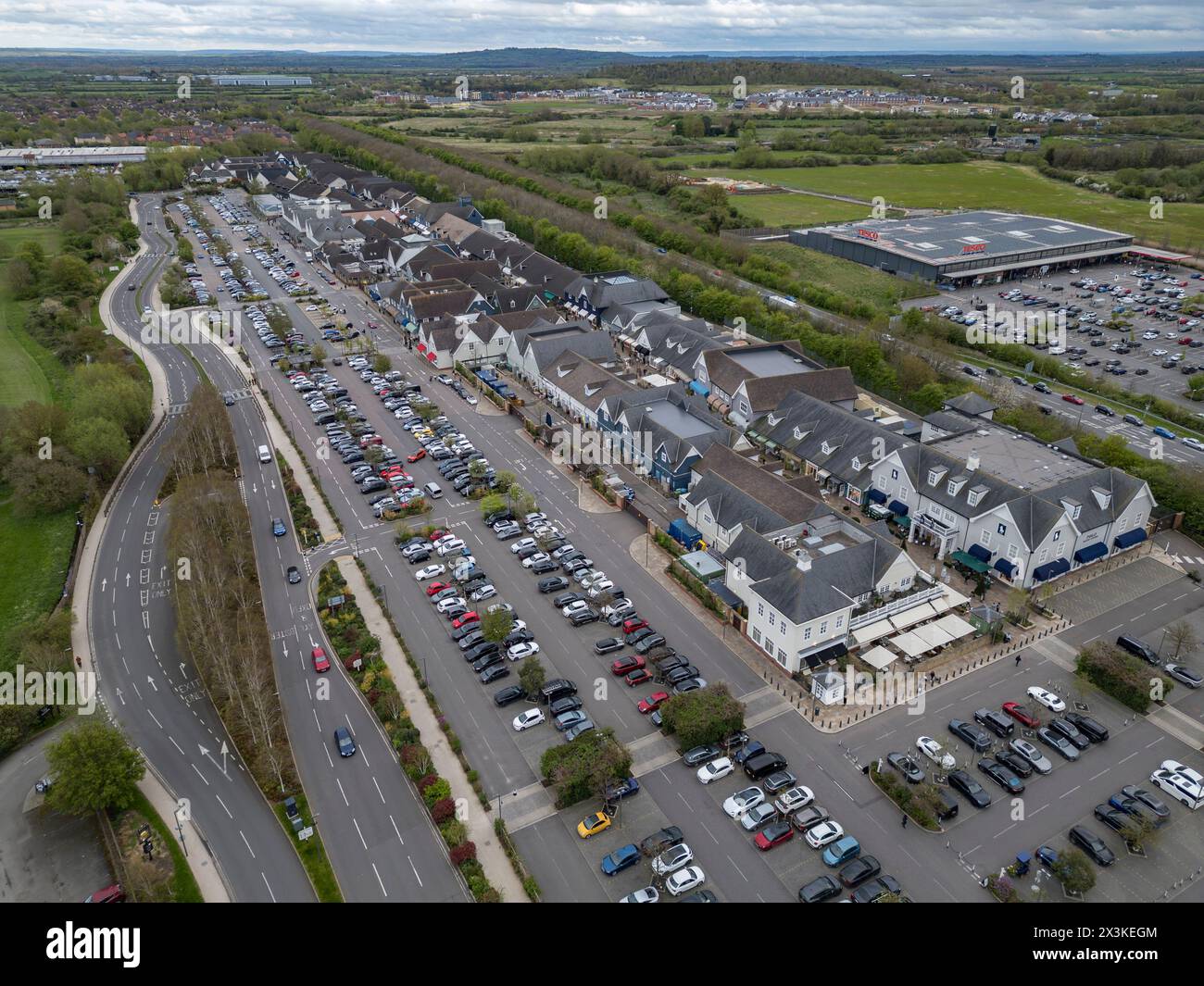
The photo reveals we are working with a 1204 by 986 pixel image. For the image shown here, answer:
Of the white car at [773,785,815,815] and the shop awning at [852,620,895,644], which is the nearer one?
the white car at [773,785,815,815]

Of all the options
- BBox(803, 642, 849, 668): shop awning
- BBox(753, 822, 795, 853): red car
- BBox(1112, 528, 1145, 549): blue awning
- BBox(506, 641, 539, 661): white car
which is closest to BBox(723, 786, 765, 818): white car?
BBox(753, 822, 795, 853): red car

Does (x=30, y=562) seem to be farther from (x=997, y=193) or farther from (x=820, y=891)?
(x=997, y=193)

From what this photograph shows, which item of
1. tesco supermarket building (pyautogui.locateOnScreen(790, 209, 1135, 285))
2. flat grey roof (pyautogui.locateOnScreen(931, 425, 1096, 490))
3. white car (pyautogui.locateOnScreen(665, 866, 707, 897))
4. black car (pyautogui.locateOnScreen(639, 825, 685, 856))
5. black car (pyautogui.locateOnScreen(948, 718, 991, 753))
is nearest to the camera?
white car (pyautogui.locateOnScreen(665, 866, 707, 897))

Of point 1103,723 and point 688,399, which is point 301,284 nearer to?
point 688,399

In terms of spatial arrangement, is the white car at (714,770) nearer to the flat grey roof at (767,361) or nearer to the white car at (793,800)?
the white car at (793,800)

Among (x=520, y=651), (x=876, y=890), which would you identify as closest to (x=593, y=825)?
(x=876, y=890)

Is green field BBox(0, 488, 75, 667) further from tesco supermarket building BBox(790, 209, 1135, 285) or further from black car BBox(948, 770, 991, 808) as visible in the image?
tesco supermarket building BBox(790, 209, 1135, 285)
